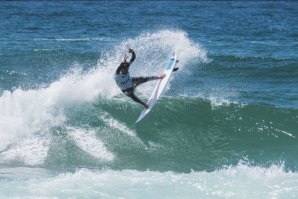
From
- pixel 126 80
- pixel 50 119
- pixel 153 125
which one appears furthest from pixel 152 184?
pixel 50 119

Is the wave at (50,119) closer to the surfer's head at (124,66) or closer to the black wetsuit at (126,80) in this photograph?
the black wetsuit at (126,80)

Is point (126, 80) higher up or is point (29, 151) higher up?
point (126, 80)

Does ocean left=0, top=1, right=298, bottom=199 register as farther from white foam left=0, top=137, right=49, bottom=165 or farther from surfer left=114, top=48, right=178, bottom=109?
surfer left=114, top=48, right=178, bottom=109

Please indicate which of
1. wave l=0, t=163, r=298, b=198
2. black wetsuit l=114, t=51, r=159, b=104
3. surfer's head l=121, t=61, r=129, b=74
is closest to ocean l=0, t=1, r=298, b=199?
wave l=0, t=163, r=298, b=198

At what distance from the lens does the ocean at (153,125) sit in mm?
14141

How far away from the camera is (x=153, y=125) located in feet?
60.4

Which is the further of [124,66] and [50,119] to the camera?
[50,119]

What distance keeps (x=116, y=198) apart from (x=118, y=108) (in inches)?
251

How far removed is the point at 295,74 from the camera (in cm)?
2623

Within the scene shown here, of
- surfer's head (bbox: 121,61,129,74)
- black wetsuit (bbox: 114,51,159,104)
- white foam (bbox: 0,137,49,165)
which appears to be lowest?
white foam (bbox: 0,137,49,165)

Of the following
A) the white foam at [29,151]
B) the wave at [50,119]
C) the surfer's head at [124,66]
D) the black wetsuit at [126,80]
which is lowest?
the white foam at [29,151]

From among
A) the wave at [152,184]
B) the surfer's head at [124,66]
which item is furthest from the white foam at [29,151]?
the surfer's head at [124,66]

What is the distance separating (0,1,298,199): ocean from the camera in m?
14.1

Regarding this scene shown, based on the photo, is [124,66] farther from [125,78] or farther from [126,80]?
[126,80]
